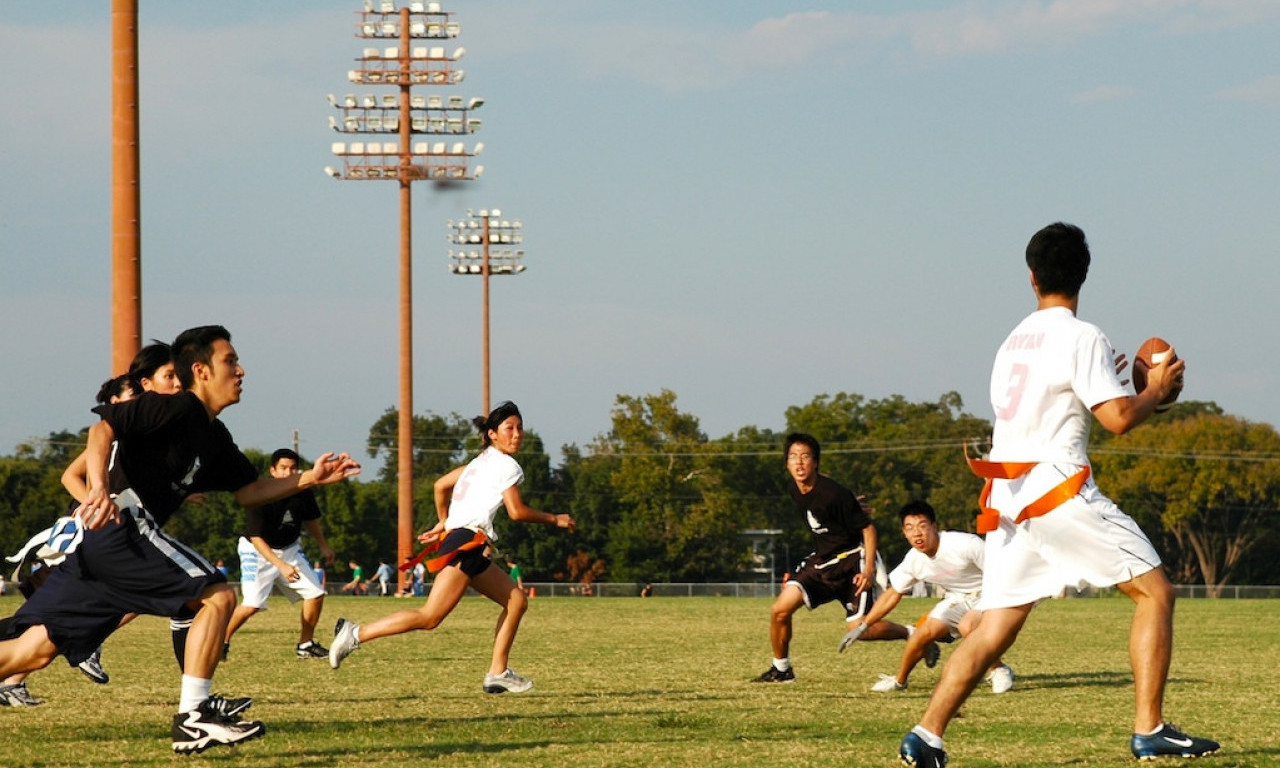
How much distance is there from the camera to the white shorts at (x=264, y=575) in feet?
50.2

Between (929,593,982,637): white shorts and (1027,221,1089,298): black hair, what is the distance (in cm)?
527

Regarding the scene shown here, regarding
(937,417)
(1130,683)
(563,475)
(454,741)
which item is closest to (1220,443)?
(937,417)

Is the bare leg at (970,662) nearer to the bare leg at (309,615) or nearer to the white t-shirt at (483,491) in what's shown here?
the white t-shirt at (483,491)

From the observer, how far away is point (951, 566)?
12.5 meters

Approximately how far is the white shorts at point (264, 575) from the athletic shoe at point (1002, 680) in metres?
6.25

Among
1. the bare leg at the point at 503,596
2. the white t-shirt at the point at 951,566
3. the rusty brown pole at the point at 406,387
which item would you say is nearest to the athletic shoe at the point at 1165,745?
the white t-shirt at the point at 951,566

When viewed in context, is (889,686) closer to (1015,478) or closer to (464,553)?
(464,553)

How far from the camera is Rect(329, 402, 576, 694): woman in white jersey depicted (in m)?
11.4

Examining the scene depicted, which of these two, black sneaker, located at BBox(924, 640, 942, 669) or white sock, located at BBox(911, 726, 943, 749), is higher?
white sock, located at BBox(911, 726, 943, 749)

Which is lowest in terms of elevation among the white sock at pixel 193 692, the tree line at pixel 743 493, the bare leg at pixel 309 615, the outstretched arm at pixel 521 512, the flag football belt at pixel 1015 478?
the tree line at pixel 743 493

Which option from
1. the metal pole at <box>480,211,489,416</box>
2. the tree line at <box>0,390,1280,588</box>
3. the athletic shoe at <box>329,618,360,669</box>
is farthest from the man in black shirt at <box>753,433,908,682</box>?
the tree line at <box>0,390,1280,588</box>

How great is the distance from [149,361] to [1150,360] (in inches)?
217


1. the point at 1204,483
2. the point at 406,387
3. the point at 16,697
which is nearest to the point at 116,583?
the point at 16,697

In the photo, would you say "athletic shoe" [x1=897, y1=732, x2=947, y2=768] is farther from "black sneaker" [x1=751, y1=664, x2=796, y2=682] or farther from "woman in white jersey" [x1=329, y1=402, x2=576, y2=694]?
"black sneaker" [x1=751, y1=664, x2=796, y2=682]
